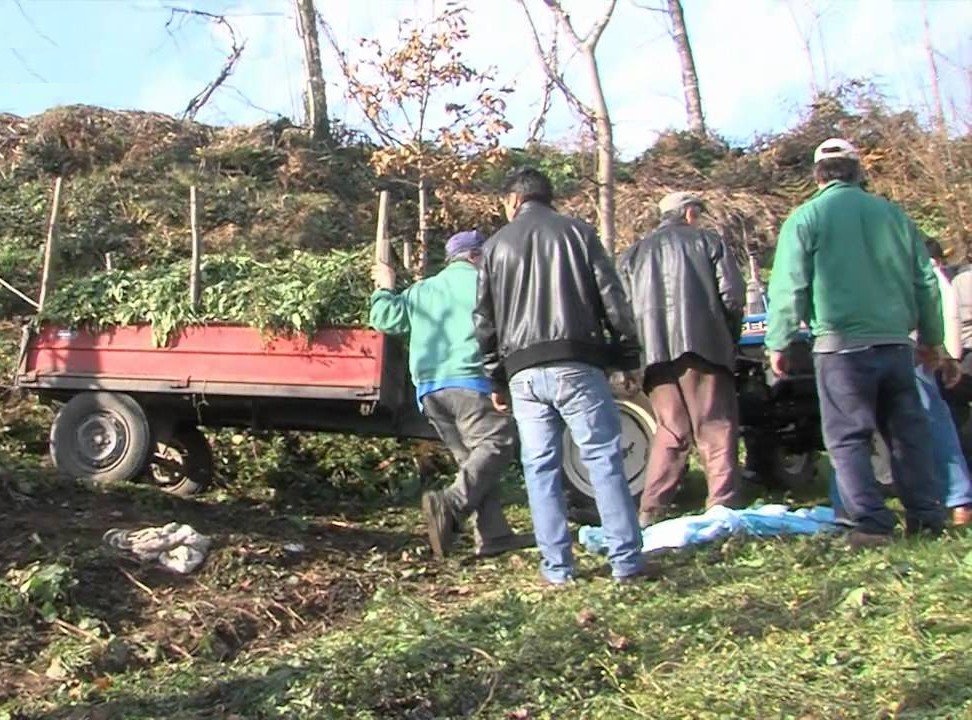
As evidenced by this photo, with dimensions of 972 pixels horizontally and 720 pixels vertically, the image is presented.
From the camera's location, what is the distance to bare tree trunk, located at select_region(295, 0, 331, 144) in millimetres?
17844

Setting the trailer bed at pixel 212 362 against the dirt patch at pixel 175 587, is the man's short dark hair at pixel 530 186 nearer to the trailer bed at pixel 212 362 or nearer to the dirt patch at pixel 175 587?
the dirt patch at pixel 175 587

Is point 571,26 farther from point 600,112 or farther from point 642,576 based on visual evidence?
point 642,576

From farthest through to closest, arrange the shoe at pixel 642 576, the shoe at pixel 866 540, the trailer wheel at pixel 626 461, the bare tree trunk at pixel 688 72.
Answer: the bare tree trunk at pixel 688 72 → the trailer wheel at pixel 626 461 → the shoe at pixel 866 540 → the shoe at pixel 642 576

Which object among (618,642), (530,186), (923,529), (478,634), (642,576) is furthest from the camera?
(530,186)

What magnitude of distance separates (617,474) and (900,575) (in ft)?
3.97

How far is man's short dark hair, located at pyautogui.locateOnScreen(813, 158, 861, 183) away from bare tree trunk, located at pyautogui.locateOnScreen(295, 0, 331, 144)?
13370 millimetres

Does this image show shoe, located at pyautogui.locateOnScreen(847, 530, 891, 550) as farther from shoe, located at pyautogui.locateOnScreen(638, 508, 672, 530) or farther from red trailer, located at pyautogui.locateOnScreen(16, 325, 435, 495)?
red trailer, located at pyautogui.locateOnScreen(16, 325, 435, 495)

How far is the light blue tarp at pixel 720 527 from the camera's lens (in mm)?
5883

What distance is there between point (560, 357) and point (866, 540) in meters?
1.60

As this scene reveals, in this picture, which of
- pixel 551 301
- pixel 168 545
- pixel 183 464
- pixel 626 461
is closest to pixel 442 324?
pixel 551 301

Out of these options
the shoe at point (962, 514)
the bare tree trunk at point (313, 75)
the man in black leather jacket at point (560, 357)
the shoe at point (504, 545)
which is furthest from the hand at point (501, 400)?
the bare tree trunk at point (313, 75)

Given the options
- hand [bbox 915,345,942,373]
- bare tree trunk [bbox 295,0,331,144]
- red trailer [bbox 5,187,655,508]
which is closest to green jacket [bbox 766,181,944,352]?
hand [bbox 915,345,942,373]

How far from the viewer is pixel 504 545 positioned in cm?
652

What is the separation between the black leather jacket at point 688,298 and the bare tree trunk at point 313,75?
1229 cm
